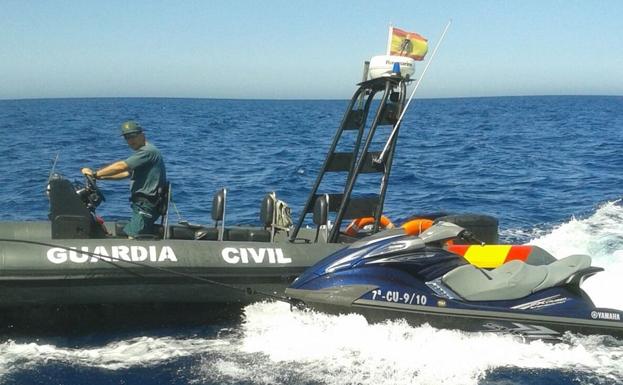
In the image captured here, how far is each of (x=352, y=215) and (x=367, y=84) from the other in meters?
1.34

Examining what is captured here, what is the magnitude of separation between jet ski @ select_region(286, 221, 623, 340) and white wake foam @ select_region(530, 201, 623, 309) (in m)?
1.39

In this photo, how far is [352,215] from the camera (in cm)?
717

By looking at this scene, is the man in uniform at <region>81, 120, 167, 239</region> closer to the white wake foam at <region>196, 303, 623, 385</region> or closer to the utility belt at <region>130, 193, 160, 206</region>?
the utility belt at <region>130, 193, 160, 206</region>

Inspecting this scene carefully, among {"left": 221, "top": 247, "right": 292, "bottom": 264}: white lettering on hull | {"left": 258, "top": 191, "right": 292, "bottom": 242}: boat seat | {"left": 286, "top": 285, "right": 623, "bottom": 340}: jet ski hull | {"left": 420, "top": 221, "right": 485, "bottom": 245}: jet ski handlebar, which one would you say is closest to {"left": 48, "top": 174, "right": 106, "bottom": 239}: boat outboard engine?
{"left": 221, "top": 247, "right": 292, "bottom": 264}: white lettering on hull

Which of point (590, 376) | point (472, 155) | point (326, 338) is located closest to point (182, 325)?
point (326, 338)

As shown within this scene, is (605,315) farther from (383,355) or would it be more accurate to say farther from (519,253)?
(383,355)

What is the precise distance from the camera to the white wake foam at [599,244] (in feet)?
24.5

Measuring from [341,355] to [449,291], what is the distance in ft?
3.53

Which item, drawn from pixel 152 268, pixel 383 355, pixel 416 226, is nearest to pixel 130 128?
pixel 152 268

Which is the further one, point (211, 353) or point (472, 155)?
point (472, 155)

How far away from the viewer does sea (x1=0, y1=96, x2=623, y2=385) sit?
17.5 ft

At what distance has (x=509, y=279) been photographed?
596 centimetres

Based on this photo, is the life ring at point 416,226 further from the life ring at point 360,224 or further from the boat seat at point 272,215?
the boat seat at point 272,215

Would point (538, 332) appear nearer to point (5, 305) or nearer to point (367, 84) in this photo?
point (367, 84)
